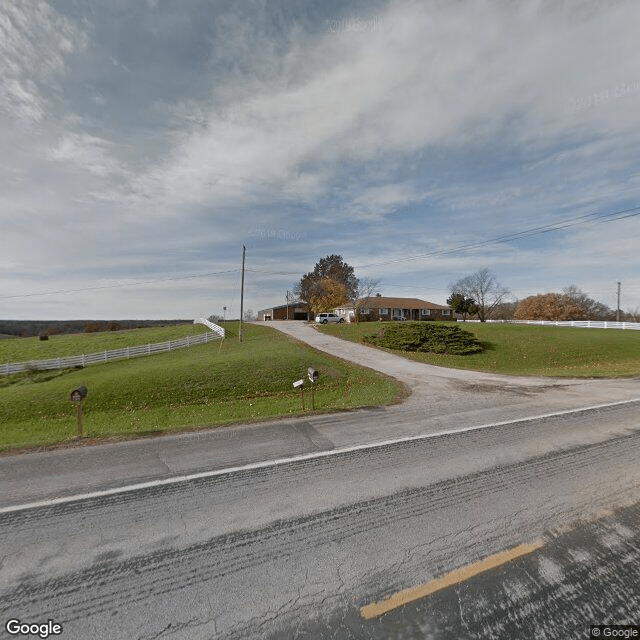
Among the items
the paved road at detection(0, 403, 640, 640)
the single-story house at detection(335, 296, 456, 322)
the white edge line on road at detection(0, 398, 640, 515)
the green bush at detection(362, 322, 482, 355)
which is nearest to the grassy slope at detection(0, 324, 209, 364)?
the green bush at detection(362, 322, 482, 355)

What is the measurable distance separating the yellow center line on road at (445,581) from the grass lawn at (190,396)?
5.86m

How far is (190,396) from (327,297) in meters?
42.5

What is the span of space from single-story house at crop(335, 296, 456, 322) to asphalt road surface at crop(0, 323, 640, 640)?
1901 inches

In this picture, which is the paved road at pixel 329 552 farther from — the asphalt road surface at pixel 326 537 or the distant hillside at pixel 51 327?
the distant hillside at pixel 51 327

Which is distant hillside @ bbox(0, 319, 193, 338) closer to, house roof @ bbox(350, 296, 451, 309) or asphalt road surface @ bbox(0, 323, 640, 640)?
house roof @ bbox(350, 296, 451, 309)

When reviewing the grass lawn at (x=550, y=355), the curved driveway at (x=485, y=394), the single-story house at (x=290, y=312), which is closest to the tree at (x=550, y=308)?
the grass lawn at (x=550, y=355)

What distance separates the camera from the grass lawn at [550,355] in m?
17.8

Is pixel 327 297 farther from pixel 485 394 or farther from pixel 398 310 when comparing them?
pixel 485 394

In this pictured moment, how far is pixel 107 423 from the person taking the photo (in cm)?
1032

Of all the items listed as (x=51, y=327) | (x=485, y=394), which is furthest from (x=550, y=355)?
(x=51, y=327)

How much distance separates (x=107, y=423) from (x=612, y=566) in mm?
11985

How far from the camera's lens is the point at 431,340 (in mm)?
23734

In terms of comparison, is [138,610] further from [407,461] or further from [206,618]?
[407,461]

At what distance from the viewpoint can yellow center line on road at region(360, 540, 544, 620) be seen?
2.84 metres
